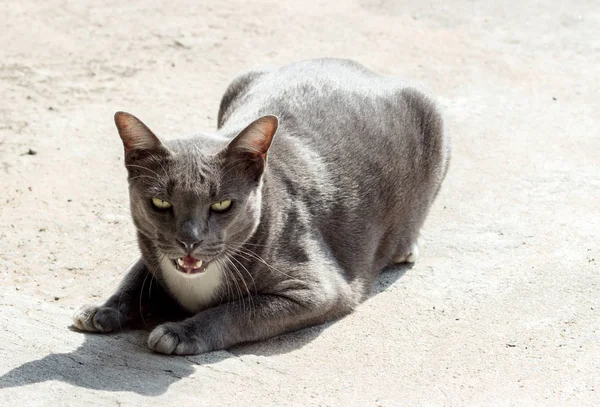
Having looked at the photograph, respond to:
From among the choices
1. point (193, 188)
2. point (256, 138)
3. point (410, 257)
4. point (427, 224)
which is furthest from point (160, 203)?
point (427, 224)

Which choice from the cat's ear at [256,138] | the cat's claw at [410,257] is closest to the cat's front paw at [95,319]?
the cat's ear at [256,138]

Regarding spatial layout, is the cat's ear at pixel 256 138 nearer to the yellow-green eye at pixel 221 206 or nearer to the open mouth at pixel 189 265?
the yellow-green eye at pixel 221 206

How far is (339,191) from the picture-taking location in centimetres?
471

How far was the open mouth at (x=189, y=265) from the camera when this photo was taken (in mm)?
3988

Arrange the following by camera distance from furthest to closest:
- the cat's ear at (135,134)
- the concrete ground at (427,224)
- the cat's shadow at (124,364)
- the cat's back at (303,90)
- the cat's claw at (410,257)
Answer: the cat's claw at (410,257), the cat's back at (303,90), the cat's ear at (135,134), the concrete ground at (427,224), the cat's shadow at (124,364)

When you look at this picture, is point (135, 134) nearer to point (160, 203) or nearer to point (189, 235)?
point (160, 203)

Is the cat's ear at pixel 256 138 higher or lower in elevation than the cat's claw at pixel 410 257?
higher

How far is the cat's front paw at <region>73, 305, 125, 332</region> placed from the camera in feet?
13.8

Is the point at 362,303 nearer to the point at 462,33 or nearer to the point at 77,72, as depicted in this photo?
the point at 77,72

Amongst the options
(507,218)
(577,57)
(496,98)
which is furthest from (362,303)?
(577,57)

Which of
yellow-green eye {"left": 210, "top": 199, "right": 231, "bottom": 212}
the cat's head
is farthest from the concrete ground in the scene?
yellow-green eye {"left": 210, "top": 199, "right": 231, "bottom": 212}

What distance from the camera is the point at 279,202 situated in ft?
14.4

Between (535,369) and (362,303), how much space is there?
1020 millimetres

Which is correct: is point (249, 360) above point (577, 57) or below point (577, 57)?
below
